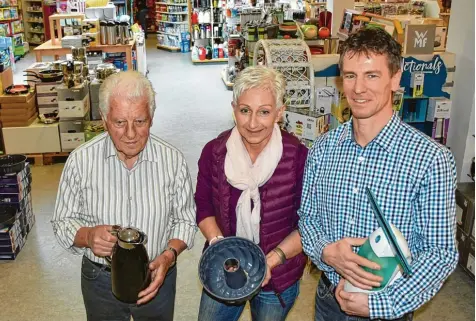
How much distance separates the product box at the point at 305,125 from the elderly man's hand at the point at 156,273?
1.93 metres

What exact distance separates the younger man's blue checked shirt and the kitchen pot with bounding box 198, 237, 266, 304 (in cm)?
21

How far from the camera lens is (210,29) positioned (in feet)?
43.2

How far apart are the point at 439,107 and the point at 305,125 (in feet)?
4.69

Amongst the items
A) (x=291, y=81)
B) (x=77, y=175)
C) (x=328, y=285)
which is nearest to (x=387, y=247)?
(x=328, y=285)

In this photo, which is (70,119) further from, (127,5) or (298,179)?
(127,5)

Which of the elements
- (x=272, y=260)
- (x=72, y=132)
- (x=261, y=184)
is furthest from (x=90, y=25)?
(x=272, y=260)

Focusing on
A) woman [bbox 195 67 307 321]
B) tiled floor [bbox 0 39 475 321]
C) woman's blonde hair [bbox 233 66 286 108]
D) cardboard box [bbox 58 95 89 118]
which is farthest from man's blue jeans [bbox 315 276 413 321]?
cardboard box [bbox 58 95 89 118]

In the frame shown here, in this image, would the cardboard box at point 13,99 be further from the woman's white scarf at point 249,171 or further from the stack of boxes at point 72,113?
the woman's white scarf at point 249,171

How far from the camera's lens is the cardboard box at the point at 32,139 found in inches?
243

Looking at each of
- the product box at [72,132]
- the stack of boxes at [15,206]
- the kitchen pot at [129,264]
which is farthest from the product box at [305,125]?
the product box at [72,132]

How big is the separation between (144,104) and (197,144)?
518cm

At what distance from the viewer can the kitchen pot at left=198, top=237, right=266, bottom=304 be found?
77.3 inches

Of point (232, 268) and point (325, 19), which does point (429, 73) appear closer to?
point (325, 19)

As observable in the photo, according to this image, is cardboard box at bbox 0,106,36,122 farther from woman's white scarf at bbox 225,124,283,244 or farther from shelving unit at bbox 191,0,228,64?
shelving unit at bbox 191,0,228,64
